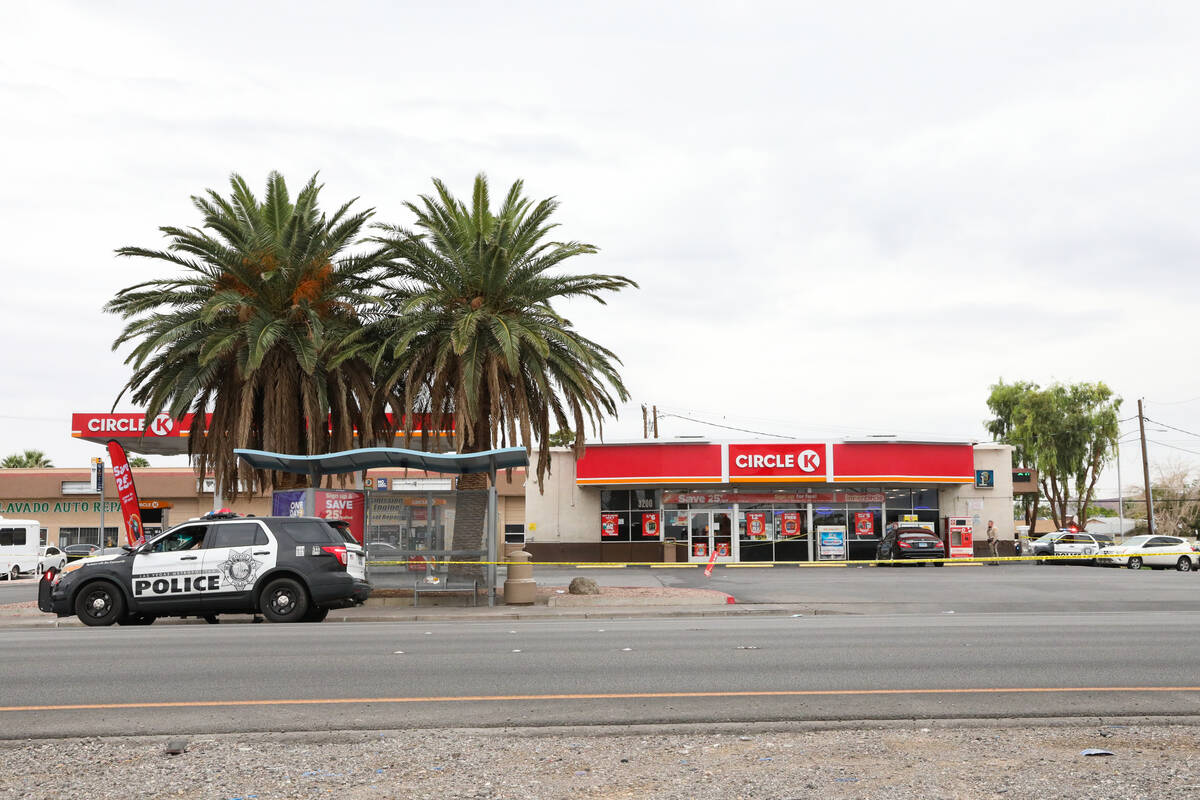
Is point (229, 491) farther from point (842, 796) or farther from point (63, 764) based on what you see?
point (842, 796)

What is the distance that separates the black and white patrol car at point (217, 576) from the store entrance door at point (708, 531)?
87.0ft

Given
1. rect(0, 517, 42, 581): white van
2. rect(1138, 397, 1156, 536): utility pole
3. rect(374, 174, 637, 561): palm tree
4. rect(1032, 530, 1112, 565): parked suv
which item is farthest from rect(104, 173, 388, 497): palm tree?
rect(1138, 397, 1156, 536): utility pole

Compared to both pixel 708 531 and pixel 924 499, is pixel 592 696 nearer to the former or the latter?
pixel 708 531

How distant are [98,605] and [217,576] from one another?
224 cm

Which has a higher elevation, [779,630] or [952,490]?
[952,490]

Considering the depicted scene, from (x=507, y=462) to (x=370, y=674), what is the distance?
1282 centimetres

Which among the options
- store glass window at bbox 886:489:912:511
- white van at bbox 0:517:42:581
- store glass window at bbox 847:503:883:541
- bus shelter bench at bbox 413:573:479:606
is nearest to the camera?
bus shelter bench at bbox 413:573:479:606

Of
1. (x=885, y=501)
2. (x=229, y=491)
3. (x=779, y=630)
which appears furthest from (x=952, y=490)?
(x=779, y=630)

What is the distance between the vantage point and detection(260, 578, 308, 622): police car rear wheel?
1845 cm

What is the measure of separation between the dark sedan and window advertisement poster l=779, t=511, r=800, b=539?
4.40 meters

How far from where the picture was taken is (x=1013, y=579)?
98.9 ft

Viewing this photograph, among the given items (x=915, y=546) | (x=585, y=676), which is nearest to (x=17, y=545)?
(x=915, y=546)

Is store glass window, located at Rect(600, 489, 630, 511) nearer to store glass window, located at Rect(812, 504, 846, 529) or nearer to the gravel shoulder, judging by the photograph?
store glass window, located at Rect(812, 504, 846, 529)

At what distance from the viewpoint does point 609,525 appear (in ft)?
146
